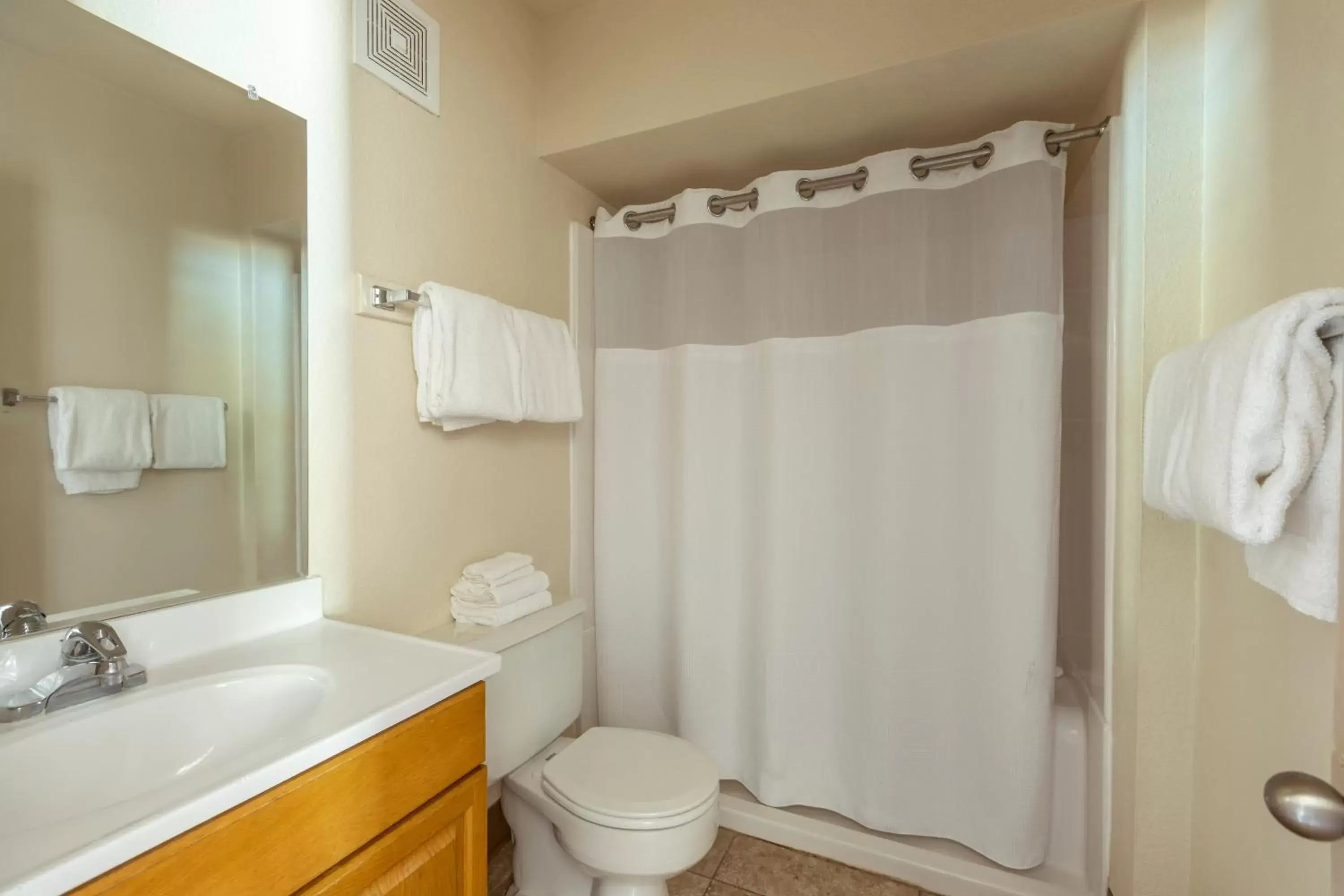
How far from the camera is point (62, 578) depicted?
0.92m

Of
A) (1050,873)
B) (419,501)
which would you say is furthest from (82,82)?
(1050,873)

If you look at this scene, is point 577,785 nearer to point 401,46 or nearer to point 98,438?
point 98,438

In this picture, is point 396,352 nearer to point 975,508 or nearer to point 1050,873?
point 975,508

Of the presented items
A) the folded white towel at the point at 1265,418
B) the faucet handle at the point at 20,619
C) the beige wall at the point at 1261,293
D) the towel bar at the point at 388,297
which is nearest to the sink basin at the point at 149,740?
the faucet handle at the point at 20,619

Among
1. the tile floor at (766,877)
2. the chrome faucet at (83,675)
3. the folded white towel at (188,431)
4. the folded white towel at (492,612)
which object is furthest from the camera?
the tile floor at (766,877)

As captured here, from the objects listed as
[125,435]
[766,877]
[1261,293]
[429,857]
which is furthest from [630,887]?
[1261,293]

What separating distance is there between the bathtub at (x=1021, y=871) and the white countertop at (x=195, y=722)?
4.16 feet

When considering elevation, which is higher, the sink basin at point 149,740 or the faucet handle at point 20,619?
the faucet handle at point 20,619

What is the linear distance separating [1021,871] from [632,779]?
1.04 metres

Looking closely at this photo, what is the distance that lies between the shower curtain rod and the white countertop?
4.74 feet

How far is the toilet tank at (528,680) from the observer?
1.37m

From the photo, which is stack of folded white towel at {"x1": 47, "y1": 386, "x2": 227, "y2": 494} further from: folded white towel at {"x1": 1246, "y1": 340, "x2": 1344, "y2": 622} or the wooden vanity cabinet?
folded white towel at {"x1": 1246, "y1": 340, "x2": 1344, "y2": 622}

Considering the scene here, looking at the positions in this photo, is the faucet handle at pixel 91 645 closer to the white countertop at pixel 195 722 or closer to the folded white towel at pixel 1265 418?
the white countertop at pixel 195 722

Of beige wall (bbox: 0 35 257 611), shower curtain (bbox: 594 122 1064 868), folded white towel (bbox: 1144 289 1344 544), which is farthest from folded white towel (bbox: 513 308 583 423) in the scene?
folded white towel (bbox: 1144 289 1344 544)
